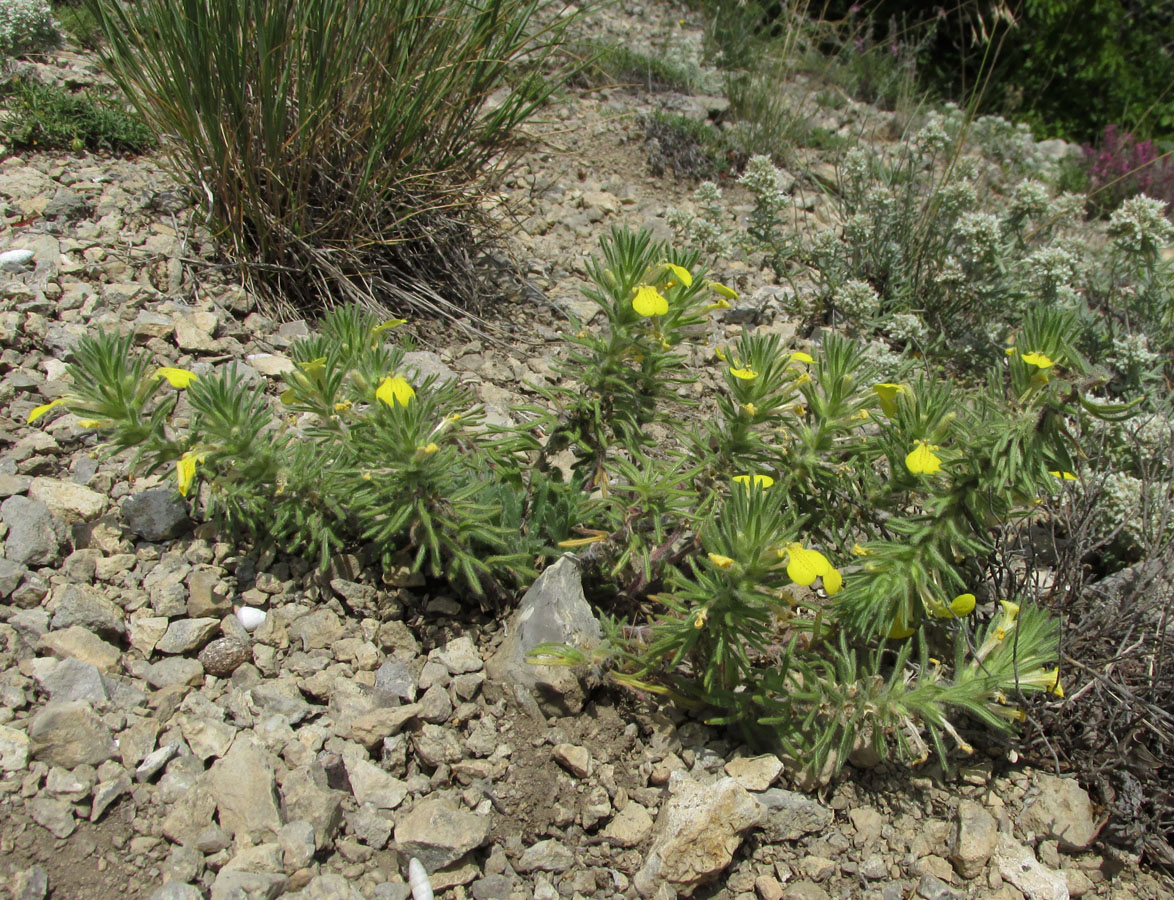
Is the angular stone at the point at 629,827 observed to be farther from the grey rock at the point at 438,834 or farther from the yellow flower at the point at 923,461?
Result: the yellow flower at the point at 923,461

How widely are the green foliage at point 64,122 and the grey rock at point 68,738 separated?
9.08 ft

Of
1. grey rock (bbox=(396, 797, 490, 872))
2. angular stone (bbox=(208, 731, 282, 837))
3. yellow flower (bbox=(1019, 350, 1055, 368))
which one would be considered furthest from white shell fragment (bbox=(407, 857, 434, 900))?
yellow flower (bbox=(1019, 350, 1055, 368))

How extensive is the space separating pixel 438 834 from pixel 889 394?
1364mm

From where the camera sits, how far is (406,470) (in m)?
1.95

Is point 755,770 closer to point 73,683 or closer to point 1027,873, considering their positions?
point 1027,873

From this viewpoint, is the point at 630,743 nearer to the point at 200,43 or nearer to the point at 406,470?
the point at 406,470

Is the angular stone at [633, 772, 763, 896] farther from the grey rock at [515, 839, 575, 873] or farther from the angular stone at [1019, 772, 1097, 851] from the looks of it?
the angular stone at [1019, 772, 1097, 851]

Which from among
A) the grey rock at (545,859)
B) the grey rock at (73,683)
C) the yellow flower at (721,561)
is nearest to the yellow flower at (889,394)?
the yellow flower at (721,561)

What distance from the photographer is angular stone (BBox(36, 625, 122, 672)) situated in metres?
1.90

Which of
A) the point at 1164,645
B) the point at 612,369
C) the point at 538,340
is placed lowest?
A: the point at 538,340

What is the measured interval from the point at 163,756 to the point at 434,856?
0.58m

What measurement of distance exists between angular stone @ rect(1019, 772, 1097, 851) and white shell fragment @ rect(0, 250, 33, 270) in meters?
3.46

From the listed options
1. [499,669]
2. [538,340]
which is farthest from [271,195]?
[499,669]

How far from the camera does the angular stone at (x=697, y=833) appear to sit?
178cm
